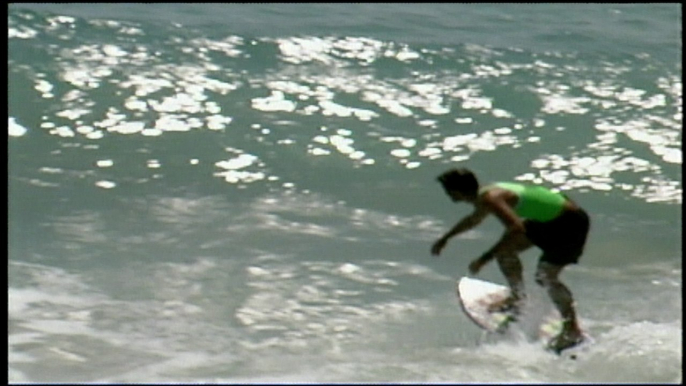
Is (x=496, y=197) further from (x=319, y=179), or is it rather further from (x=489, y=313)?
(x=319, y=179)

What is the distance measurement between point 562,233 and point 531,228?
20 cm

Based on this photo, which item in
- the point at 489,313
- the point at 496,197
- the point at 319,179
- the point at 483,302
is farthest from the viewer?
the point at 319,179

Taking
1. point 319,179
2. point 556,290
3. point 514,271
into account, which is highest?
point 319,179

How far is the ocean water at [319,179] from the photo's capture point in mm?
9711

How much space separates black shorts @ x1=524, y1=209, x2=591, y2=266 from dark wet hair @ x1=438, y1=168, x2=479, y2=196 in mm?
509

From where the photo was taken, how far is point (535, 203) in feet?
27.8

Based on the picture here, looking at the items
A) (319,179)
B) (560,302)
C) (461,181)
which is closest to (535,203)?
(461,181)

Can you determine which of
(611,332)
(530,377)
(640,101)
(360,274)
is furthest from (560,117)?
(530,377)

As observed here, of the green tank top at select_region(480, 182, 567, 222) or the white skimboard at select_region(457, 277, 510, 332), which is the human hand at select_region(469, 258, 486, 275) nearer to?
the green tank top at select_region(480, 182, 567, 222)

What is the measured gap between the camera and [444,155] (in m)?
14.9

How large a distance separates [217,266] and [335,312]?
156 cm

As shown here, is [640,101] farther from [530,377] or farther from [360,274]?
[530,377]

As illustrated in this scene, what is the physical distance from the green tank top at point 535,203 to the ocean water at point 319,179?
90 centimetres

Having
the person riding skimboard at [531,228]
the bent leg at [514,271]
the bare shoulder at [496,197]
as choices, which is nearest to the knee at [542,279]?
the person riding skimboard at [531,228]
